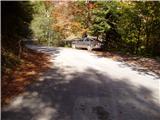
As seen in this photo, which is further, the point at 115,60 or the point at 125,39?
the point at 125,39

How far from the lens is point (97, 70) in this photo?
17.6 m

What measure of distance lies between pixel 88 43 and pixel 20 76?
712 inches

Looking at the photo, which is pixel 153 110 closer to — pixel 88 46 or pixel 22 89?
pixel 22 89

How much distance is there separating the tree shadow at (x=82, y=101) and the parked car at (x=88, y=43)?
1583cm

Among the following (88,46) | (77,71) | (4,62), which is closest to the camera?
(4,62)

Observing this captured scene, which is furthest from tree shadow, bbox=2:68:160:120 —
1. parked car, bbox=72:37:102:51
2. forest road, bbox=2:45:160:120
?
parked car, bbox=72:37:102:51

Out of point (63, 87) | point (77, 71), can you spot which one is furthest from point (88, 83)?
point (77, 71)

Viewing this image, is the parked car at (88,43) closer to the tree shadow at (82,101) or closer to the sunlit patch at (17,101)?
the tree shadow at (82,101)

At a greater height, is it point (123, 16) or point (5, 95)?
point (123, 16)

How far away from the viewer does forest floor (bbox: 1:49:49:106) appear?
12170 millimetres

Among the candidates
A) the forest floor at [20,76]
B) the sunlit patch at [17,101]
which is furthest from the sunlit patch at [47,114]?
the forest floor at [20,76]

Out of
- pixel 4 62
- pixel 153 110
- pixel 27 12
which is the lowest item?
pixel 153 110

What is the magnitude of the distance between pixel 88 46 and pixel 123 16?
485 cm

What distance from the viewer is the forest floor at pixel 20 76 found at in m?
12.2
